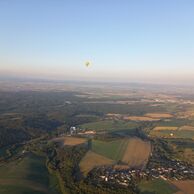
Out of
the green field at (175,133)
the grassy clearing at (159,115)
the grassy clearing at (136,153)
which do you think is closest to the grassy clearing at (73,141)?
the grassy clearing at (136,153)

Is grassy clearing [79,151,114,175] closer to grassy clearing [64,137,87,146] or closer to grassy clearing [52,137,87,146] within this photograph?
grassy clearing [64,137,87,146]

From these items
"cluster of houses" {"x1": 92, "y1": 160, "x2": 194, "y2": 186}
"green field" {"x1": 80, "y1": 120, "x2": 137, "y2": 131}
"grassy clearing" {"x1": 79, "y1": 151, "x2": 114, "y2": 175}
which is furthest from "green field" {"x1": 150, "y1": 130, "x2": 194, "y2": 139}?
"grassy clearing" {"x1": 79, "y1": 151, "x2": 114, "y2": 175}

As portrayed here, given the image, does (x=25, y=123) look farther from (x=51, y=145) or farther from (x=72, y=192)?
(x=72, y=192)

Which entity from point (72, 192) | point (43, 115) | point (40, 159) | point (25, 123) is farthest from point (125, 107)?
point (72, 192)

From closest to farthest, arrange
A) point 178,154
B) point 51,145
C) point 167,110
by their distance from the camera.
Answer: point 178,154 < point 51,145 < point 167,110

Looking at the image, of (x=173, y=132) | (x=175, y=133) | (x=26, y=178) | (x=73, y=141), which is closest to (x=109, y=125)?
(x=173, y=132)

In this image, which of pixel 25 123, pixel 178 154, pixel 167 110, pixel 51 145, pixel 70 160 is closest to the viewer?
pixel 70 160

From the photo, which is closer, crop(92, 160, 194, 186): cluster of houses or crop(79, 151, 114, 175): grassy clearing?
crop(92, 160, 194, 186): cluster of houses
